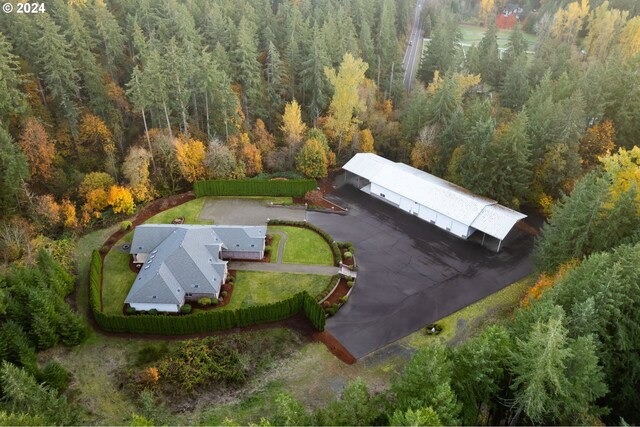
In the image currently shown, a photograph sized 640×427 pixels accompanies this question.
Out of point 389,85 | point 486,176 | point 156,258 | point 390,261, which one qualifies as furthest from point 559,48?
point 156,258

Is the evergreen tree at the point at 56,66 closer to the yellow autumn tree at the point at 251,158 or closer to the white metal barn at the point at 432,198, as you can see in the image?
the yellow autumn tree at the point at 251,158

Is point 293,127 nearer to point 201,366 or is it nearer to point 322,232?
point 322,232

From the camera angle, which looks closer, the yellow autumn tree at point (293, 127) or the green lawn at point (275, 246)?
the green lawn at point (275, 246)

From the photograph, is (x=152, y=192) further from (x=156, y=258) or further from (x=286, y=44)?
(x=286, y=44)

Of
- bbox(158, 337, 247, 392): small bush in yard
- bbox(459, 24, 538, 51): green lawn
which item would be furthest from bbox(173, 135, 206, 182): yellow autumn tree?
bbox(459, 24, 538, 51): green lawn

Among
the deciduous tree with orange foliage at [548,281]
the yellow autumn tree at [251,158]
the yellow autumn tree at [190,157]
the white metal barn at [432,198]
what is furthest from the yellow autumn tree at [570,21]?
the yellow autumn tree at [190,157]

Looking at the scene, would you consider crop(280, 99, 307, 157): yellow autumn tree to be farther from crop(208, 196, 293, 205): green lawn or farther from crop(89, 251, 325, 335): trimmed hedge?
crop(89, 251, 325, 335): trimmed hedge

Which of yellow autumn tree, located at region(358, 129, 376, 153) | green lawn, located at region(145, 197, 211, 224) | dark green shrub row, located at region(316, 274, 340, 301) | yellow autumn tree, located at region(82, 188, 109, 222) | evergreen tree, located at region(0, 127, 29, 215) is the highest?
evergreen tree, located at region(0, 127, 29, 215)
